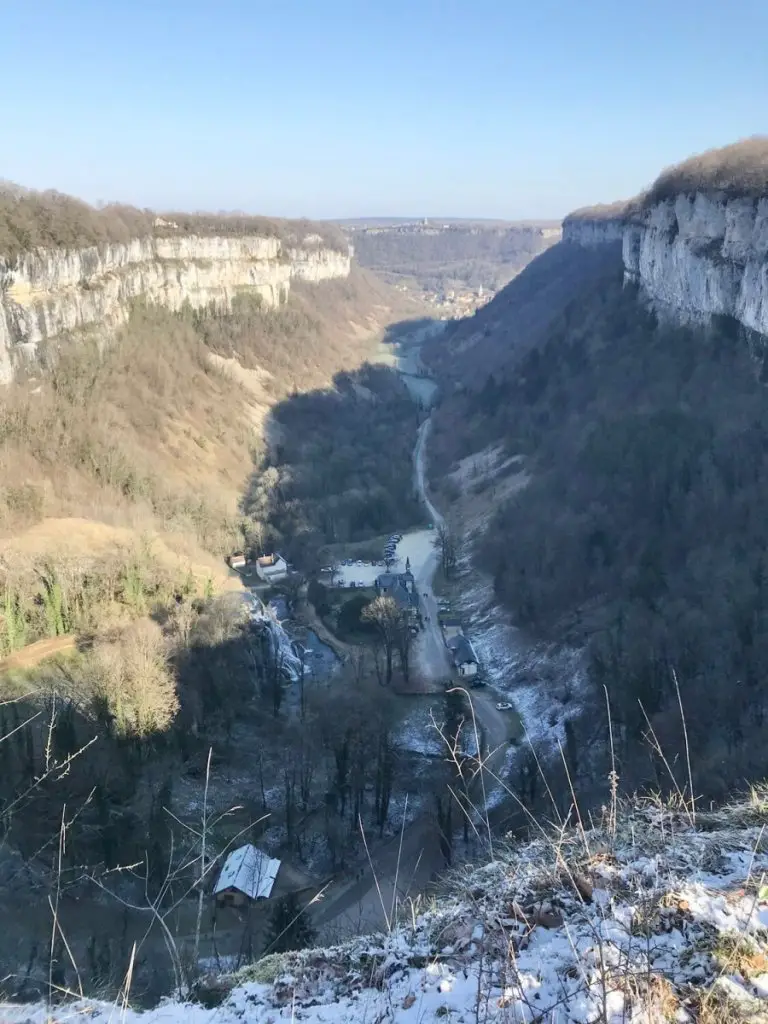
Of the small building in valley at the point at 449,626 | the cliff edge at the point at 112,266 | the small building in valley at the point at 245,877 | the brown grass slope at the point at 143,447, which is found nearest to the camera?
the small building in valley at the point at 245,877

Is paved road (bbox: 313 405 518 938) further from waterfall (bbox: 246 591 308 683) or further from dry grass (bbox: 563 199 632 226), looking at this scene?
dry grass (bbox: 563 199 632 226)

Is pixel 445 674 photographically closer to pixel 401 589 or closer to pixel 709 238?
pixel 401 589

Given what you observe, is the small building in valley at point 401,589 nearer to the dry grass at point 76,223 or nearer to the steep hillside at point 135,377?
the steep hillside at point 135,377

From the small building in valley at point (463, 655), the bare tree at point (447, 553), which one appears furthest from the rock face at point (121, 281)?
the small building in valley at point (463, 655)

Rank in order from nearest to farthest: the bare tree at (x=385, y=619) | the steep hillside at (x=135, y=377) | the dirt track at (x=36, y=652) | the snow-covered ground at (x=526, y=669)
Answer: the dirt track at (x=36, y=652)
the snow-covered ground at (x=526, y=669)
the bare tree at (x=385, y=619)
the steep hillside at (x=135, y=377)

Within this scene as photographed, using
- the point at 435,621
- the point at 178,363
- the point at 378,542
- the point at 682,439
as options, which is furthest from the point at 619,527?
the point at 178,363

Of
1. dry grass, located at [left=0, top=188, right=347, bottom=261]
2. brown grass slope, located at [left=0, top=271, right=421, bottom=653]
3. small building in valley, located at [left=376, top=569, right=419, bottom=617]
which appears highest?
dry grass, located at [left=0, top=188, right=347, bottom=261]

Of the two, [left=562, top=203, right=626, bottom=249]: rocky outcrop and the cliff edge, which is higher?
[left=562, top=203, right=626, bottom=249]: rocky outcrop

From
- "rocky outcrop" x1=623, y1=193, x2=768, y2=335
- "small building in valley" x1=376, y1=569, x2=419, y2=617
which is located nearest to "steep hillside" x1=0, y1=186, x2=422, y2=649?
"small building in valley" x1=376, y1=569, x2=419, y2=617
